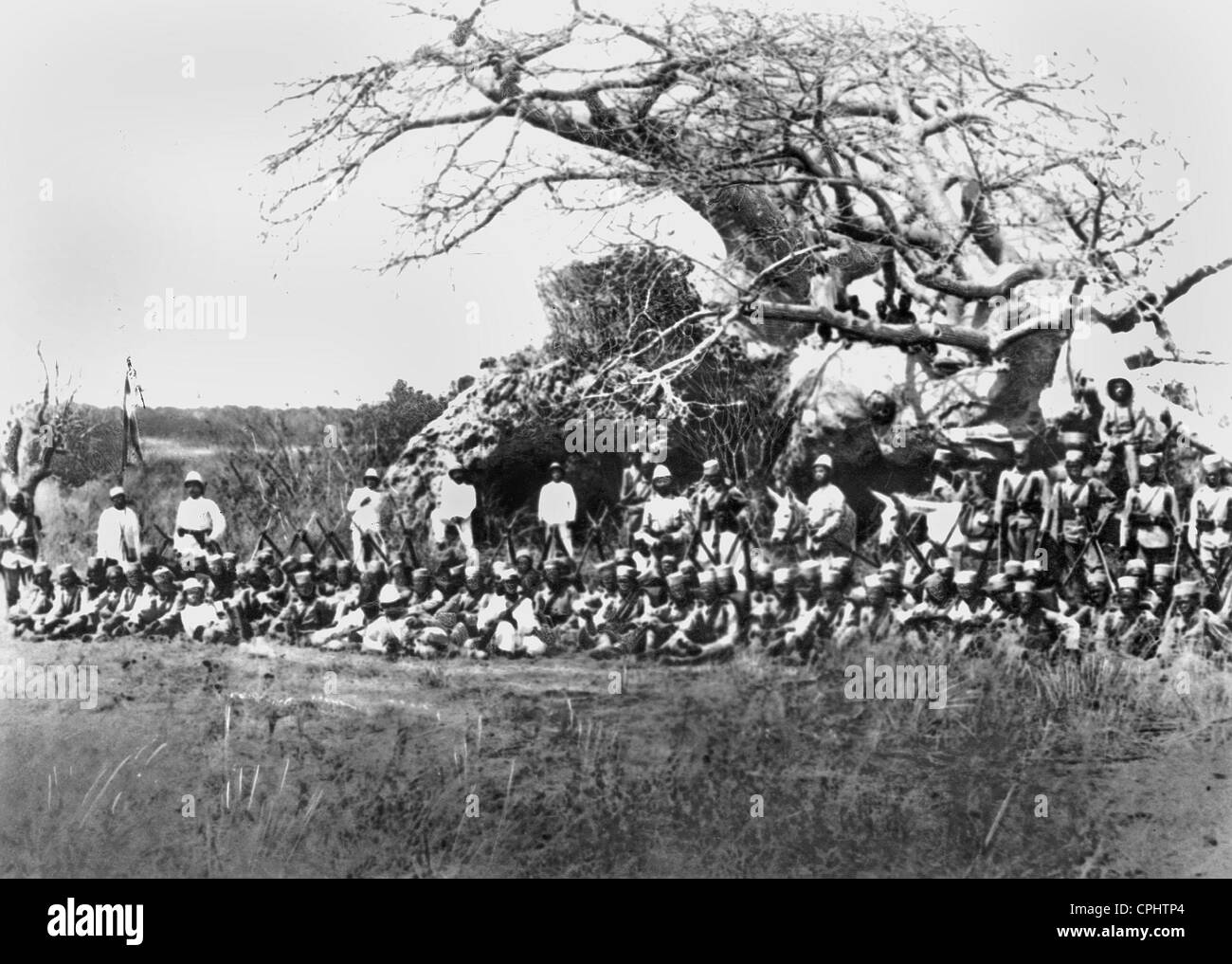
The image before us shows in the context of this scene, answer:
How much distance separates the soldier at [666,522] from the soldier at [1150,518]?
2772 mm

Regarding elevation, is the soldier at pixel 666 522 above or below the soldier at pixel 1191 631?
above

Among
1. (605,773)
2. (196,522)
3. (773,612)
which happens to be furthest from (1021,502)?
(196,522)

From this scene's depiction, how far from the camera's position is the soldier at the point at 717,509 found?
8500 mm

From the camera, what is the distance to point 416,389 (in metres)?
8.63

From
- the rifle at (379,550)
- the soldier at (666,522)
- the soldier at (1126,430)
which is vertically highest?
the soldier at (1126,430)

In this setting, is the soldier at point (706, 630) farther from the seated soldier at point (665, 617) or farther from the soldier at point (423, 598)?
the soldier at point (423, 598)

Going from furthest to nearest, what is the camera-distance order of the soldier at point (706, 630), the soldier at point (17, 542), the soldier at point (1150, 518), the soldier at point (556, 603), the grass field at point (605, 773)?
the soldier at point (17, 542), the soldier at point (1150, 518), the soldier at point (556, 603), the soldier at point (706, 630), the grass field at point (605, 773)

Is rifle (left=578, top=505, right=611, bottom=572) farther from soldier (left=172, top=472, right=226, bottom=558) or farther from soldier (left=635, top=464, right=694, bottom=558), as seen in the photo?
soldier (left=172, top=472, right=226, bottom=558)

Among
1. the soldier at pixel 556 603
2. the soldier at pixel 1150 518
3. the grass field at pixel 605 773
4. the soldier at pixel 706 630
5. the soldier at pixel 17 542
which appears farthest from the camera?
the soldier at pixel 17 542

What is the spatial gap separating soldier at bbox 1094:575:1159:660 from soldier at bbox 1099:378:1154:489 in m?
0.68

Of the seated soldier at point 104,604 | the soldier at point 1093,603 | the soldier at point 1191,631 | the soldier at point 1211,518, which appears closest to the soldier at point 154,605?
the seated soldier at point 104,604

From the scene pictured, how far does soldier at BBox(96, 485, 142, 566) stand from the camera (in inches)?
341
